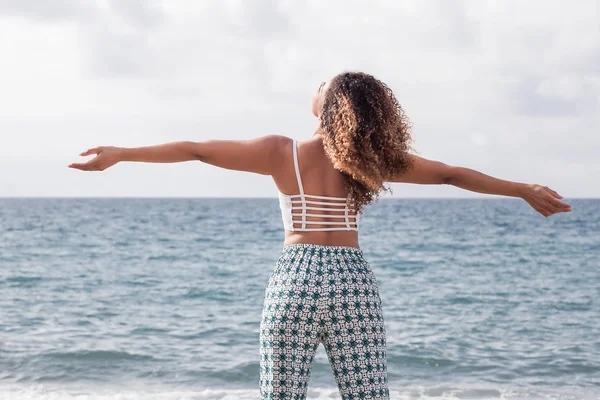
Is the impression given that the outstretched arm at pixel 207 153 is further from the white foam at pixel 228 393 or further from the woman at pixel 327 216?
the white foam at pixel 228 393

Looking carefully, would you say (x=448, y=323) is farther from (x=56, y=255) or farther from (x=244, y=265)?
(x=56, y=255)

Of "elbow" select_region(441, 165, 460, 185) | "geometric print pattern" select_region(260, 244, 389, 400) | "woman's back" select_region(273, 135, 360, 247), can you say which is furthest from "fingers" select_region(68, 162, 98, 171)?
"elbow" select_region(441, 165, 460, 185)

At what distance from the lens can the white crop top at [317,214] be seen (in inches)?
110

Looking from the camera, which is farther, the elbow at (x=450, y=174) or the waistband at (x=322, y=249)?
the elbow at (x=450, y=174)

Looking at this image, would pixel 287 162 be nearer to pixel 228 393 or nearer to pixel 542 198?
pixel 542 198

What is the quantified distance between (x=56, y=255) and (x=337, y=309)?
75.0 ft

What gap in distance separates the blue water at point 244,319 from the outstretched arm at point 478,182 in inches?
201

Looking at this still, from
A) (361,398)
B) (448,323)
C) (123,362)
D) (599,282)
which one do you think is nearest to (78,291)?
(123,362)

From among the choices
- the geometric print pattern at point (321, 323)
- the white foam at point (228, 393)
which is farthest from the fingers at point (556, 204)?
the white foam at point (228, 393)

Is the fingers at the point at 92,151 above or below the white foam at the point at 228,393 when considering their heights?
above

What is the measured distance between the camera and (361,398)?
2773 millimetres

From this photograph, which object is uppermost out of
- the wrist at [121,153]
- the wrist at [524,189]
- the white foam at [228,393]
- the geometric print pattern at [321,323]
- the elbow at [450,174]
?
the wrist at [121,153]

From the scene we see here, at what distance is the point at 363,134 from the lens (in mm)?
2725

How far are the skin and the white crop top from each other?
0.06 feet
